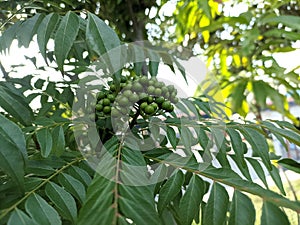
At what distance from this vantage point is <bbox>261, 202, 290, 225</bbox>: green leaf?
342 mm

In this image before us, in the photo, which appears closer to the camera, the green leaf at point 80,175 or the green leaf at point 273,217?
the green leaf at point 273,217

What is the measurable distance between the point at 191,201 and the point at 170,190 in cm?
3

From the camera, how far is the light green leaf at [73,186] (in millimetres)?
452

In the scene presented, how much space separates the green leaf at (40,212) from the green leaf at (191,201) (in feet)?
0.43

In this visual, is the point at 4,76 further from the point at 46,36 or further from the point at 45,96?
the point at 46,36

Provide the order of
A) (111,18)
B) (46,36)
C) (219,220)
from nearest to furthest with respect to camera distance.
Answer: (219,220) < (46,36) < (111,18)

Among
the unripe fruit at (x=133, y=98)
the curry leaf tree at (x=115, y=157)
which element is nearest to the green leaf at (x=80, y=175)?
the curry leaf tree at (x=115, y=157)

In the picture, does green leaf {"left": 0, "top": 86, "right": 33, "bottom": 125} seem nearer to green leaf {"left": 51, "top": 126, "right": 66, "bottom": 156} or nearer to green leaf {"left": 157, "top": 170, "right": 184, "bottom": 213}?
green leaf {"left": 51, "top": 126, "right": 66, "bottom": 156}

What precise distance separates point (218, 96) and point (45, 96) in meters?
0.46

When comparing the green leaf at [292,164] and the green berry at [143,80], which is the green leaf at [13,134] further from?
the green leaf at [292,164]

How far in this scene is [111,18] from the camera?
100 cm

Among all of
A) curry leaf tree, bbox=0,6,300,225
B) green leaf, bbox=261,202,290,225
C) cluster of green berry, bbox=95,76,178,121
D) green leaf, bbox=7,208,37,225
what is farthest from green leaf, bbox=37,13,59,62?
green leaf, bbox=261,202,290,225

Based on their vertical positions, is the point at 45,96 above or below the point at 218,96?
above

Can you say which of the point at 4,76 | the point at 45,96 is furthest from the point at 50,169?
the point at 4,76
